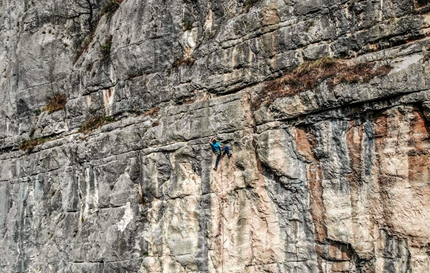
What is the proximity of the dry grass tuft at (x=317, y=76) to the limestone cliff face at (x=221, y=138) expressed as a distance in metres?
0.05

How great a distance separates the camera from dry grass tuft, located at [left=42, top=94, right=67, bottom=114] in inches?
1180

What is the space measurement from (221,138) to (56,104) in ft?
32.0

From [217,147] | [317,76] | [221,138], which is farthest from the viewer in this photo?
[221,138]

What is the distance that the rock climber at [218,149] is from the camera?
76.0 ft

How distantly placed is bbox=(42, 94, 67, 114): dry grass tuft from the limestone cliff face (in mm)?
63

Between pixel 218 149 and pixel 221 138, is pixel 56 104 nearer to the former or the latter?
pixel 221 138

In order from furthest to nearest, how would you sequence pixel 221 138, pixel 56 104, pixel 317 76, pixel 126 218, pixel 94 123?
pixel 56 104 < pixel 94 123 < pixel 126 218 < pixel 221 138 < pixel 317 76

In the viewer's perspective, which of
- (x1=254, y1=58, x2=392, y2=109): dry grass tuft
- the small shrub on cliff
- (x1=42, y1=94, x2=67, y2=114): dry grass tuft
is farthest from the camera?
(x1=42, y1=94, x2=67, y2=114): dry grass tuft

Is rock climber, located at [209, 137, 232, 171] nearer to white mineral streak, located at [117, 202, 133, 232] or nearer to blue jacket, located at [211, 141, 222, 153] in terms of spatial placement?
blue jacket, located at [211, 141, 222, 153]

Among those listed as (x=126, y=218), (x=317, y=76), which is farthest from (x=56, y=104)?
(x=317, y=76)

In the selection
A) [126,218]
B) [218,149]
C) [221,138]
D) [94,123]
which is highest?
[94,123]

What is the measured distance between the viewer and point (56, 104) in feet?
99.3

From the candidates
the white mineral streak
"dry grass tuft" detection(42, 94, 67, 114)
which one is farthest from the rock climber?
"dry grass tuft" detection(42, 94, 67, 114)

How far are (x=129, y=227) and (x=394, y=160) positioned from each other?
972cm
